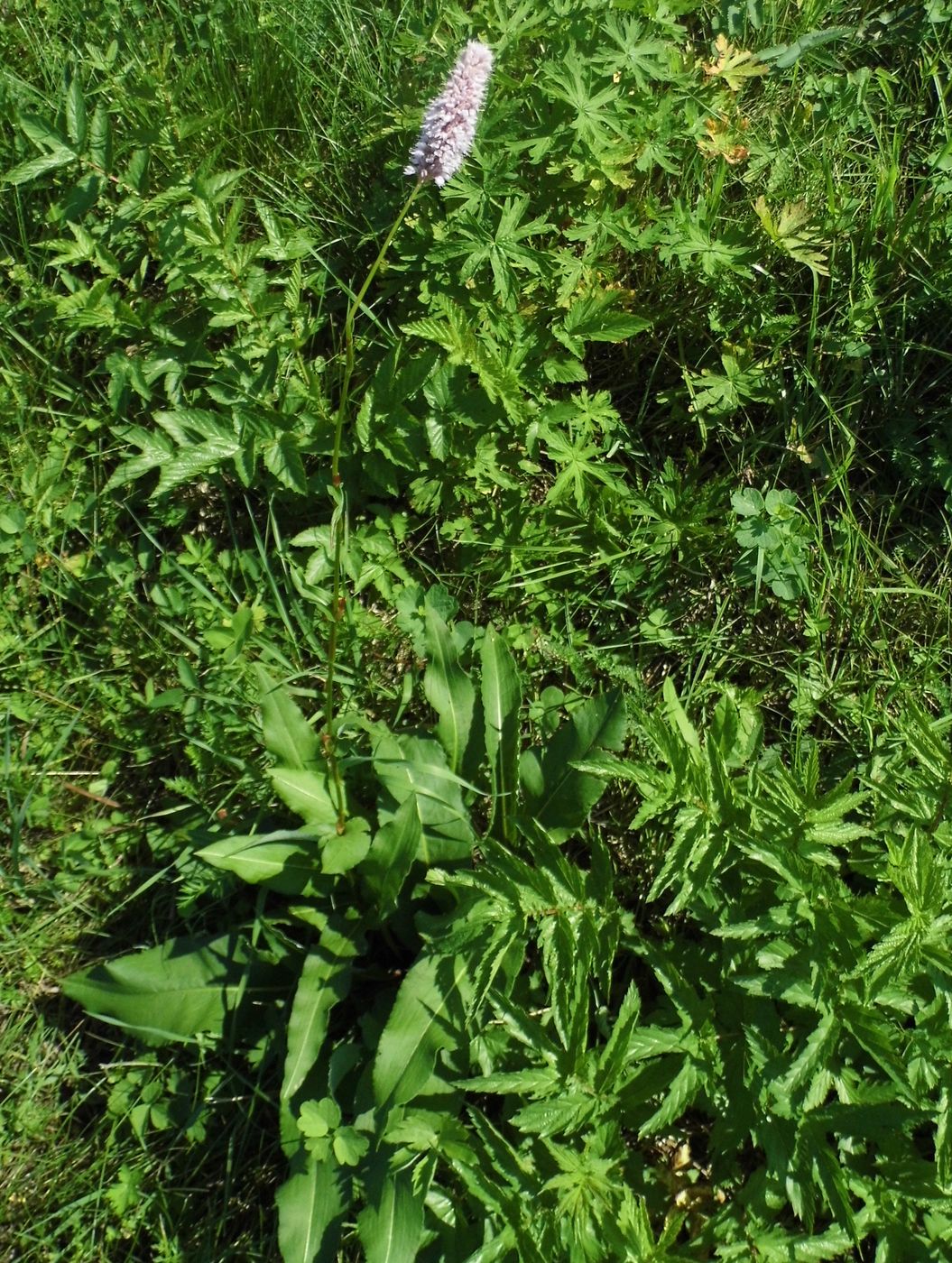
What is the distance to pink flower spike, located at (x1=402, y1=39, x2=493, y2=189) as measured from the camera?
188cm

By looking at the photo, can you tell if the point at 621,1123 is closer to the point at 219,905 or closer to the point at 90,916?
the point at 219,905

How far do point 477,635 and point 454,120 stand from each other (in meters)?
1.30

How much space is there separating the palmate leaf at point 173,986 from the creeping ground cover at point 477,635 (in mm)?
10

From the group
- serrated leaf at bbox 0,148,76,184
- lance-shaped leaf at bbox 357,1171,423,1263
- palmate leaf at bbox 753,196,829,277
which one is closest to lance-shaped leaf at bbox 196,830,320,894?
lance-shaped leaf at bbox 357,1171,423,1263

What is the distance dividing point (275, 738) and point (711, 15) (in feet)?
8.98

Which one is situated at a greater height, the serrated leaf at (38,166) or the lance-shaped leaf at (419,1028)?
the serrated leaf at (38,166)

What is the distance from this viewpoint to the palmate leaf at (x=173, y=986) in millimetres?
2393

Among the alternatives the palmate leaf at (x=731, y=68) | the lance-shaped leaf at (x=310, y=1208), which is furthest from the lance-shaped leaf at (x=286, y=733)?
the palmate leaf at (x=731, y=68)

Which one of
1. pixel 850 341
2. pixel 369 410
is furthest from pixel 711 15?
pixel 369 410

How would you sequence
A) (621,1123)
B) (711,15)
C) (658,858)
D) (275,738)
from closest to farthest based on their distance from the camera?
(621,1123) → (275,738) → (658,858) → (711,15)

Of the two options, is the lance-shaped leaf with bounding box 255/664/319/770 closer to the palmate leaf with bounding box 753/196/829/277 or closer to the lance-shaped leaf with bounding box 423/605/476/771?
the lance-shaped leaf with bounding box 423/605/476/771

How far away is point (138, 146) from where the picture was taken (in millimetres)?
3061

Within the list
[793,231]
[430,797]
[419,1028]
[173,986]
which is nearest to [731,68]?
[793,231]

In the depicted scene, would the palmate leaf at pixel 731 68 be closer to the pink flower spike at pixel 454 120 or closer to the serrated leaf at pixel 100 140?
the pink flower spike at pixel 454 120
